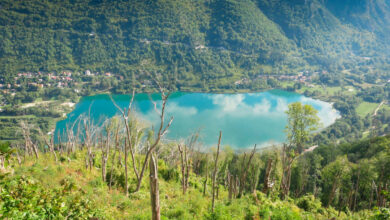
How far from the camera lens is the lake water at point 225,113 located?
48938mm

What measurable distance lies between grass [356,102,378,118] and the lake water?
284 inches

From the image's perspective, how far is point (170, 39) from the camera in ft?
403

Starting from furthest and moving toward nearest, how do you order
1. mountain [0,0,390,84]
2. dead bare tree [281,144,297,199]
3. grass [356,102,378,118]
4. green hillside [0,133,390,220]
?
mountain [0,0,390,84], grass [356,102,378,118], dead bare tree [281,144,297,199], green hillside [0,133,390,220]

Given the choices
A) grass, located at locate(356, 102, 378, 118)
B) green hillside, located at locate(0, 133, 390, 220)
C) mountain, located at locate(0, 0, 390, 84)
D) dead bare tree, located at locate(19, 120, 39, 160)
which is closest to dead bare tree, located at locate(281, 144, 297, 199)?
green hillside, located at locate(0, 133, 390, 220)

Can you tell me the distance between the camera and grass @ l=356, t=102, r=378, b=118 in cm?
7014

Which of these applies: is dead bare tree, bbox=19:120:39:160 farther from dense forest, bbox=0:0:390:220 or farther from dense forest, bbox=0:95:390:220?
dense forest, bbox=0:0:390:220

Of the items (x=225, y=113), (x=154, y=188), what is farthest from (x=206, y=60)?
(x=154, y=188)

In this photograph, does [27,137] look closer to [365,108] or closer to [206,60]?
[365,108]

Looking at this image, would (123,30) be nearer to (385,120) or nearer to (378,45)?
(385,120)

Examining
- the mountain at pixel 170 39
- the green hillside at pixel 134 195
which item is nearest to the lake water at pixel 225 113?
the mountain at pixel 170 39

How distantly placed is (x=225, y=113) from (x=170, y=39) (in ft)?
238

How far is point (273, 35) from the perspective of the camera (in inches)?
5330

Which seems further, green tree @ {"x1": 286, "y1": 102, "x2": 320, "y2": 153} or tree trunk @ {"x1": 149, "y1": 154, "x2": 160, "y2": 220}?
green tree @ {"x1": 286, "y1": 102, "x2": 320, "y2": 153}

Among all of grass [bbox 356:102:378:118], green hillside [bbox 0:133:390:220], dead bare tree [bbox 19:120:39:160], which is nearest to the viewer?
green hillside [bbox 0:133:390:220]
